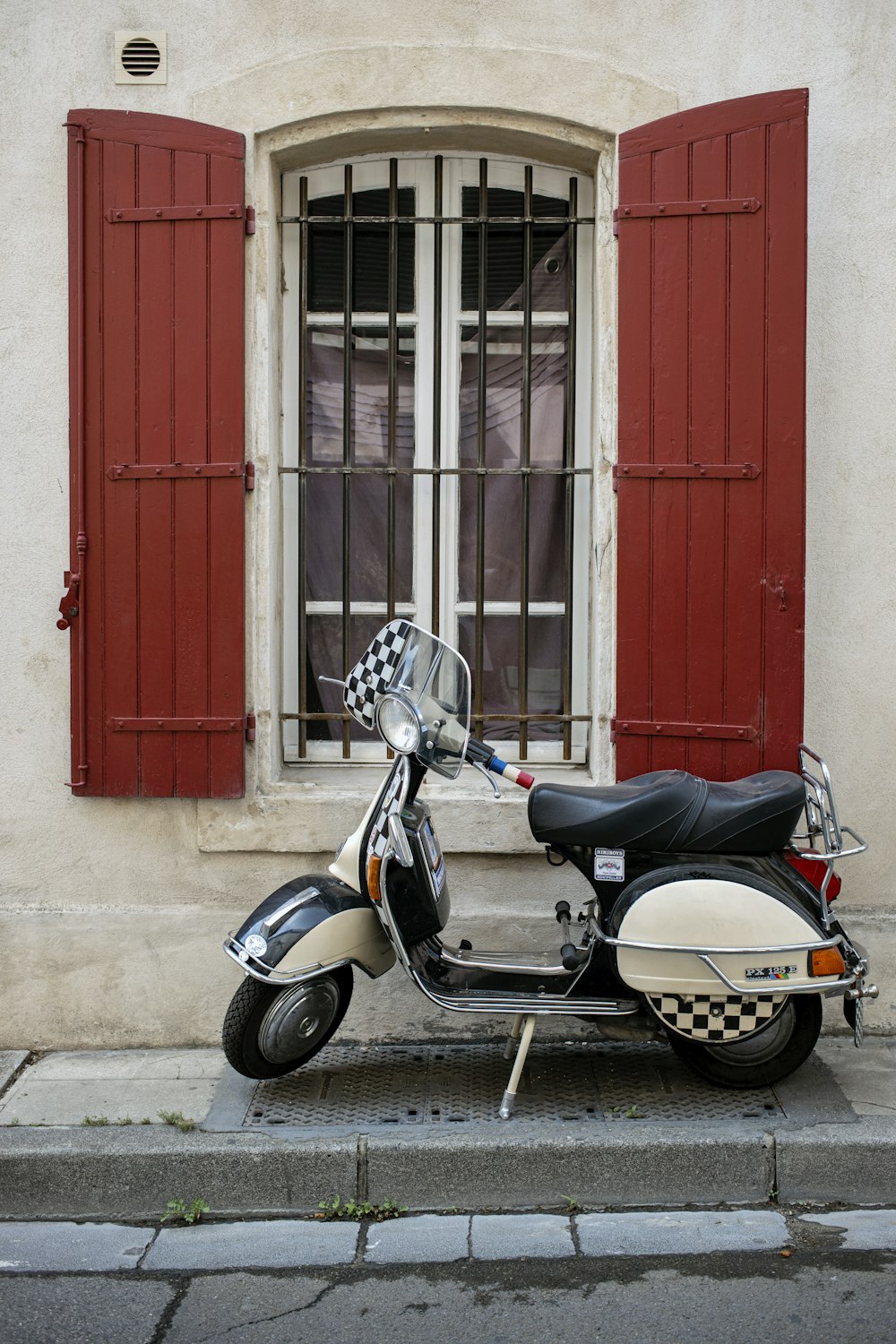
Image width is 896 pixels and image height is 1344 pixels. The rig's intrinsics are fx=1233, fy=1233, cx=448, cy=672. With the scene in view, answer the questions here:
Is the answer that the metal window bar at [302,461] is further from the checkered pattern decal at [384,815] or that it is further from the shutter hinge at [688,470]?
the shutter hinge at [688,470]

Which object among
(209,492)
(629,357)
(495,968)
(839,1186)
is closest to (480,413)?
(629,357)

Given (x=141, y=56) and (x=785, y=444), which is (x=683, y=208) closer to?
(x=785, y=444)

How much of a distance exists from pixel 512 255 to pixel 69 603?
2.16m

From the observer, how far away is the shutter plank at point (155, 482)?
14.6 ft

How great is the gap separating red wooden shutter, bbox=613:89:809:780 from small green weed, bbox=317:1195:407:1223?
1.70 meters

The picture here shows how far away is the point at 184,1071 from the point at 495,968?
3.98 feet

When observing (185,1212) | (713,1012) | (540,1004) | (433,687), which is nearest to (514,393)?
(433,687)

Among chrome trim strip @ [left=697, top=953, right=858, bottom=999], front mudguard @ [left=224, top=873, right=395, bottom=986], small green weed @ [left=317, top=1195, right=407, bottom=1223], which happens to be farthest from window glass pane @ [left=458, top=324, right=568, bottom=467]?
small green weed @ [left=317, top=1195, right=407, bottom=1223]

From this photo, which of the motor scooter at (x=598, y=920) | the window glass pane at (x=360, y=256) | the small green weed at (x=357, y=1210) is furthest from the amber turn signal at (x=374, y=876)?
the window glass pane at (x=360, y=256)

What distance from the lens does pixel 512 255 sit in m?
4.82

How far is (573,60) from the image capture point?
444cm

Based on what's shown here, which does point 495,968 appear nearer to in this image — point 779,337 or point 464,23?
point 779,337

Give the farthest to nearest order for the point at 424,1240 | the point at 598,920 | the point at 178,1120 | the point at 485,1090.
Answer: the point at 485,1090 < the point at 598,920 < the point at 178,1120 < the point at 424,1240

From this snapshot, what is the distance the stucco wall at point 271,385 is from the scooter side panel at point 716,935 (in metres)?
0.86
